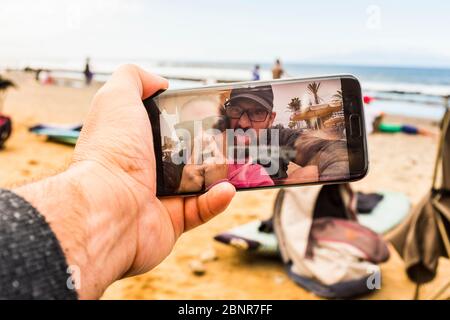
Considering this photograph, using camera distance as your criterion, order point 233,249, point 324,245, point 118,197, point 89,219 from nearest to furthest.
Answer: point 89,219 → point 118,197 → point 324,245 → point 233,249

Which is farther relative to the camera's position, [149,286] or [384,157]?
[384,157]

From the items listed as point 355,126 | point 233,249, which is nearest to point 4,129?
point 233,249

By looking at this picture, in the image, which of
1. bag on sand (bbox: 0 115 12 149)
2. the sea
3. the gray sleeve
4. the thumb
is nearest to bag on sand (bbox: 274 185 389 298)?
the thumb

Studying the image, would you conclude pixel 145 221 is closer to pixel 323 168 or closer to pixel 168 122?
pixel 168 122

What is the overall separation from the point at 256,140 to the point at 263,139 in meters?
A: 0.03

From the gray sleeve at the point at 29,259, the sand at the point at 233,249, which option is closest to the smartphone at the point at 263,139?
the sand at the point at 233,249

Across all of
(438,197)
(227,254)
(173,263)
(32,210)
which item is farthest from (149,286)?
(32,210)

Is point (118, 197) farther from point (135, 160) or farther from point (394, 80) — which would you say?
point (394, 80)

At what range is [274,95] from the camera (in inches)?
65.9

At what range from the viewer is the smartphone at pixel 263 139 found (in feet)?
5.48

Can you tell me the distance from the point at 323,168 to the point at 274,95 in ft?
1.04

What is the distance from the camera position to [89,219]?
1293 mm

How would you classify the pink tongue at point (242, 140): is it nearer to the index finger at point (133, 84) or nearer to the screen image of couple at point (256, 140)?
the screen image of couple at point (256, 140)

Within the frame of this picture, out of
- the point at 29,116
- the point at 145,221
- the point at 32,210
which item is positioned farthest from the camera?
the point at 29,116
